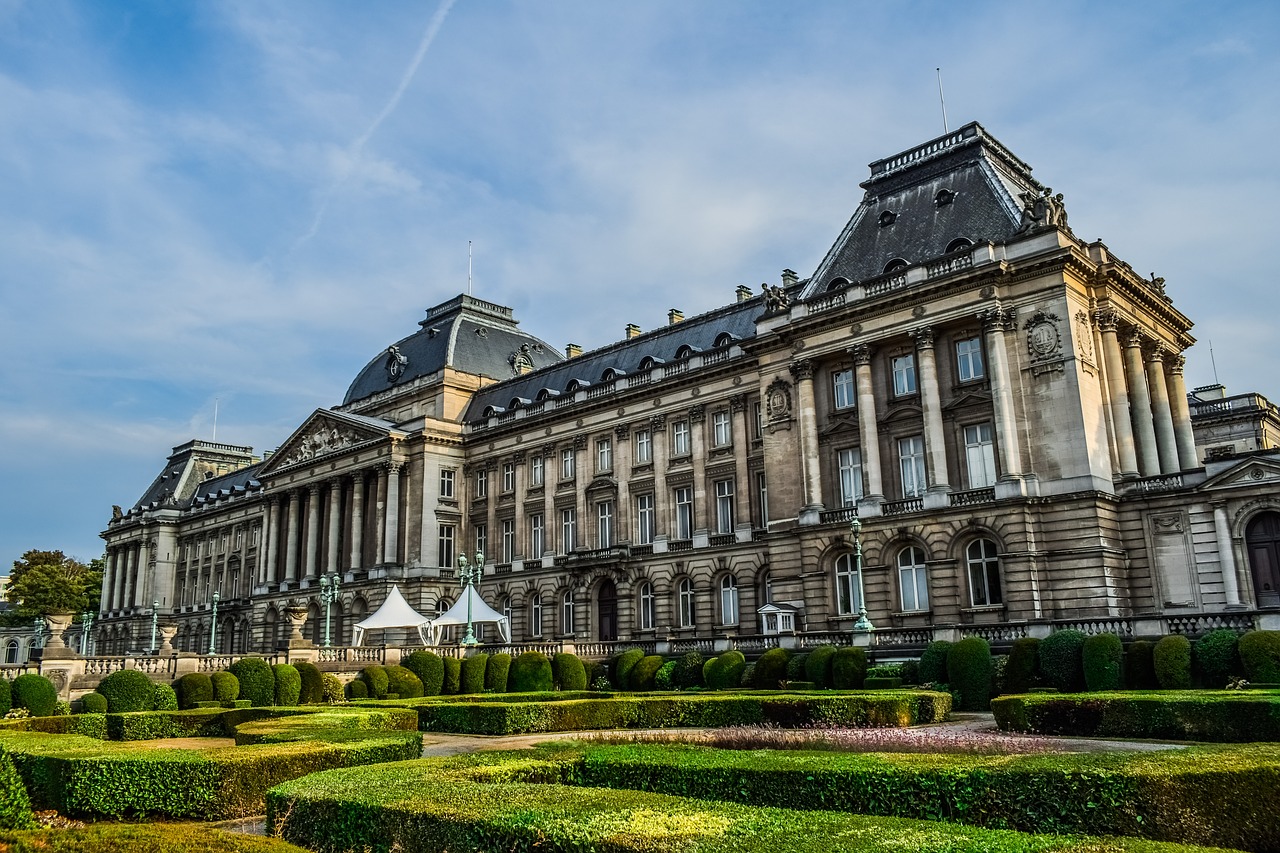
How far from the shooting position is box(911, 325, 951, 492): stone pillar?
133ft

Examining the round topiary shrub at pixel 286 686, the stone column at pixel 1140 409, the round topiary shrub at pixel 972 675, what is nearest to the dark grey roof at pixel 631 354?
the stone column at pixel 1140 409

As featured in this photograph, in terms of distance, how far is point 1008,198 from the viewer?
43.1 meters

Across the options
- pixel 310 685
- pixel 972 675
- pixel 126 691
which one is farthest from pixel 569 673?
pixel 972 675

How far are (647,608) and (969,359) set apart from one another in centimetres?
2227

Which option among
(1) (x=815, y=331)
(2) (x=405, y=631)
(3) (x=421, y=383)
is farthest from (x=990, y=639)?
(3) (x=421, y=383)

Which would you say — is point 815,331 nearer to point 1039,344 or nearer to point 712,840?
point 1039,344

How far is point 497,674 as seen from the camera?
39.4 metres

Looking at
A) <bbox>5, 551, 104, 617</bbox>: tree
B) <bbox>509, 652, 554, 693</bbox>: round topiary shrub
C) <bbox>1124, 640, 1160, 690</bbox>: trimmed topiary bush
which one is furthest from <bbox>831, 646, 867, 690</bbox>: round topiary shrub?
<bbox>5, 551, 104, 617</bbox>: tree

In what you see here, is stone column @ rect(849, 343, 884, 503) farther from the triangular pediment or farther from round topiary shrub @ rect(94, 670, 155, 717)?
the triangular pediment

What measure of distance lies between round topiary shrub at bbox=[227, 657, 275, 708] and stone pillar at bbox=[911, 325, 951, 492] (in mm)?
25857

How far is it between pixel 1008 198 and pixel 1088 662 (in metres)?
22.9

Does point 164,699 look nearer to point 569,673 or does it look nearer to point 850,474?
point 569,673

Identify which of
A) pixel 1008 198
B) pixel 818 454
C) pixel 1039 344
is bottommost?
pixel 818 454

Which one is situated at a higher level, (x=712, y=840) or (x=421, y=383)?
(x=421, y=383)
